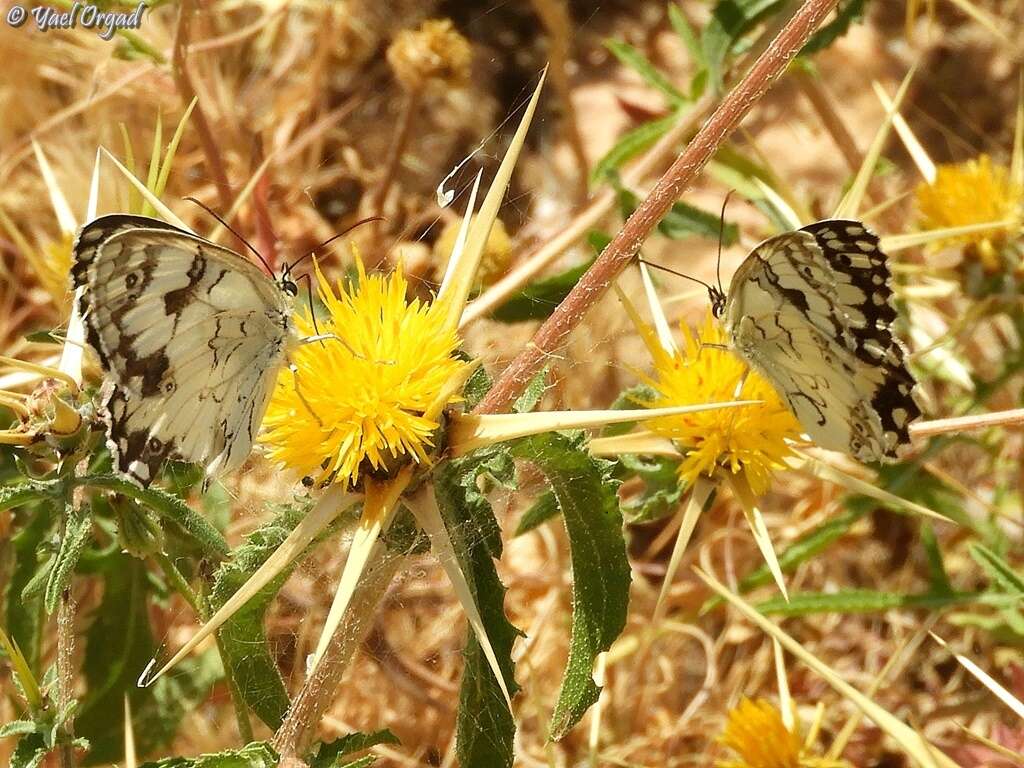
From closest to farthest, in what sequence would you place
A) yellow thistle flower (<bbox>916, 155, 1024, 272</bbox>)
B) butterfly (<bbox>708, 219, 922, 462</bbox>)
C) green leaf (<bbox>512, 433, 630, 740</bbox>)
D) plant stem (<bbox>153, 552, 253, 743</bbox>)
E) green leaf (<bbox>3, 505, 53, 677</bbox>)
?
butterfly (<bbox>708, 219, 922, 462</bbox>)
green leaf (<bbox>512, 433, 630, 740</bbox>)
plant stem (<bbox>153, 552, 253, 743</bbox>)
green leaf (<bbox>3, 505, 53, 677</bbox>)
yellow thistle flower (<bbox>916, 155, 1024, 272</bbox>)

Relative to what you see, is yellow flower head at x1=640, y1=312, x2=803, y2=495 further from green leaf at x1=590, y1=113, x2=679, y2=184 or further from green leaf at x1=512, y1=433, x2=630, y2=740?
green leaf at x1=590, y1=113, x2=679, y2=184

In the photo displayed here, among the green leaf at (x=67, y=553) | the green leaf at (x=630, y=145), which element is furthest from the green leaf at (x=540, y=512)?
the green leaf at (x=630, y=145)

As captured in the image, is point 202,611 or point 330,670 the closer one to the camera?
point 330,670

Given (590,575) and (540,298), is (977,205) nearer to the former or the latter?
(540,298)

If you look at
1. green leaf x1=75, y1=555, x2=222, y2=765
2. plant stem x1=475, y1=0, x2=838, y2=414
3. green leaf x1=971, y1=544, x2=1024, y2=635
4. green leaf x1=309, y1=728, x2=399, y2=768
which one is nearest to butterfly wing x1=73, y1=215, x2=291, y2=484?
plant stem x1=475, y1=0, x2=838, y2=414

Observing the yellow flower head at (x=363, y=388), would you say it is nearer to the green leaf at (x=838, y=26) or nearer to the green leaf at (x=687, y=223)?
the green leaf at (x=687, y=223)

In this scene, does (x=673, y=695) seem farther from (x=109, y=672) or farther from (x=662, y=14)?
(x=662, y=14)

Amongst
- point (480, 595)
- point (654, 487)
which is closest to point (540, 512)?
point (654, 487)
